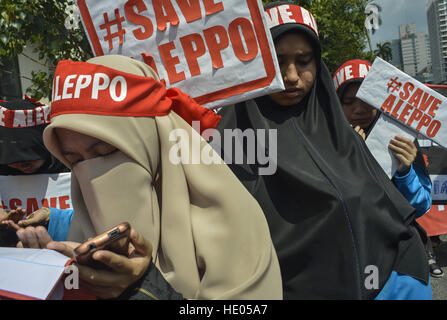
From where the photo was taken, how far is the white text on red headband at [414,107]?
1.88 metres

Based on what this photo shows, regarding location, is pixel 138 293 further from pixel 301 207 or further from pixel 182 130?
pixel 301 207

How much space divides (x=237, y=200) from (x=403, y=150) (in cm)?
106

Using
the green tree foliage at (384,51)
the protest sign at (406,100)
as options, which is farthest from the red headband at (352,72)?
the green tree foliage at (384,51)

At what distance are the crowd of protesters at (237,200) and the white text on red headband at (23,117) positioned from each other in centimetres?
105

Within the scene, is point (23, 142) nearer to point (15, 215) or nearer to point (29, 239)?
point (15, 215)

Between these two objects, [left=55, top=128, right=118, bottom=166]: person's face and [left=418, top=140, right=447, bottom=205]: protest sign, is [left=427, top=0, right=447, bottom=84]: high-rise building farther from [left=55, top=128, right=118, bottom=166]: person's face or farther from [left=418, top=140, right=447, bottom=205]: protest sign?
[left=55, top=128, right=118, bottom=166]: person's face

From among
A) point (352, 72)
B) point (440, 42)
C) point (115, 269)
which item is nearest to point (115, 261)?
point (115, 269)

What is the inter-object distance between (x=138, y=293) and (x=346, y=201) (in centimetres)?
80

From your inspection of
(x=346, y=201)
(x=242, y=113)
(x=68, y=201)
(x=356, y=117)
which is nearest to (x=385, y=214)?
(x=346, y=201)

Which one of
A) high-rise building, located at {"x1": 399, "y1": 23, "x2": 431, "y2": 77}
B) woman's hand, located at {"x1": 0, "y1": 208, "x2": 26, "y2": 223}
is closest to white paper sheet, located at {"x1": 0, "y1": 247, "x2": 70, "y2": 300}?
woman's hand, located at {"x1": 0, "y1": 208, "x2": 26, "y2": 223}

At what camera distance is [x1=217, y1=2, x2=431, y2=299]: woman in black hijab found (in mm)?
1381

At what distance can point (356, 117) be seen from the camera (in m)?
2.80

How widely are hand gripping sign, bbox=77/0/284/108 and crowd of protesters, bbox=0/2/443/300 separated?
171mm

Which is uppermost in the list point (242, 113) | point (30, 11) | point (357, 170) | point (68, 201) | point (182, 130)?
point (30, 11)
